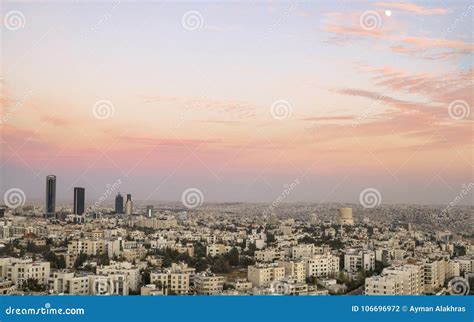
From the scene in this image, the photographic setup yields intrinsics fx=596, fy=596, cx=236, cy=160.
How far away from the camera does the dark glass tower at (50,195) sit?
4.70 m

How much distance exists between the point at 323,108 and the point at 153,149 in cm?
139

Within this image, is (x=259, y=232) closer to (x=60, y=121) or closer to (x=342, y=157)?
(x=342, y=157)

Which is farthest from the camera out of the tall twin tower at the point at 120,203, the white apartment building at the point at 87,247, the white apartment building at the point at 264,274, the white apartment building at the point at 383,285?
the tall twin tower at the point at 120,203

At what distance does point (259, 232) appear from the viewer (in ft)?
15.4

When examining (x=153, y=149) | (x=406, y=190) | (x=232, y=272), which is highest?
(x=153, y=149)

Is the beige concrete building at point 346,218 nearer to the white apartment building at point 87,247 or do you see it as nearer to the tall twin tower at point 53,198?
the white apartment building at point 87,247

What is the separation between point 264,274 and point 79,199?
1.58 meters

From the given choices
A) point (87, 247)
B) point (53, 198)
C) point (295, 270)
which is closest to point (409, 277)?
point (295, 270)

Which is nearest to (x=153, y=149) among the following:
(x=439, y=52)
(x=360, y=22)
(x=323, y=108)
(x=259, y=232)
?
(x=259, y=232)

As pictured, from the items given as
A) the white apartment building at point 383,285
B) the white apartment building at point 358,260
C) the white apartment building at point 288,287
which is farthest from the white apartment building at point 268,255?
the white apartment building at point 383,285

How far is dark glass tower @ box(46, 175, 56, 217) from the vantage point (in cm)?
470

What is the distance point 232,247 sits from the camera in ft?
15.3

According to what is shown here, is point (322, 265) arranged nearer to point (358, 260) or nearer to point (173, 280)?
point (358, 260)

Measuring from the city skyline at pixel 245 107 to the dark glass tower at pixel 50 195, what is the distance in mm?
65
